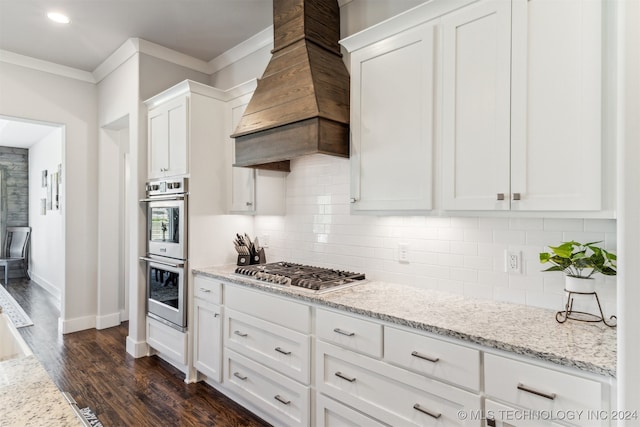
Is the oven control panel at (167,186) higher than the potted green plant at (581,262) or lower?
higher

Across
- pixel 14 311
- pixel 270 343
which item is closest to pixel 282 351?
pixel 270 343

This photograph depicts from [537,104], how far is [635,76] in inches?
18.9

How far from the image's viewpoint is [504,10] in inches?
63.7

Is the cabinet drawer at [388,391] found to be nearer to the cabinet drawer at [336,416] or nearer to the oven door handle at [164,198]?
the cabinet drawer at [336,416]

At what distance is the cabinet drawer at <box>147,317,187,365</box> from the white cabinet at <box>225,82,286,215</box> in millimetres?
1168

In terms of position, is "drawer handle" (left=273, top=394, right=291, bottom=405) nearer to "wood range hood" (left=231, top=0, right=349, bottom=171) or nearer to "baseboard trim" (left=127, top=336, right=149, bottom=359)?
"wood range hood" (left=231, top=0, right=349, bottom=171)

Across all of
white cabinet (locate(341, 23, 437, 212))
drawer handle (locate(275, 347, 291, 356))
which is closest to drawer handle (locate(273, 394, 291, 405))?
drawer handle (locate(275, 347, 291, 356))

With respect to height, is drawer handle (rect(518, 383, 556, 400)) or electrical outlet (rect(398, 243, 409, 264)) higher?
electrical outlet (rect(398, 243, 409, 264))

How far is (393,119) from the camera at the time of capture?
2023mm

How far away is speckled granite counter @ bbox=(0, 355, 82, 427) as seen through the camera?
2.44 ft

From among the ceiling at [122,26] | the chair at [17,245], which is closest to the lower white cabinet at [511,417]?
the ceiling at [122,26]

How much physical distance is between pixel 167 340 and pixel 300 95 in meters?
2.41

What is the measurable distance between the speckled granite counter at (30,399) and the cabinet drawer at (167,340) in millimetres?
2160

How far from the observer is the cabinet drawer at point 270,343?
2.10 m
